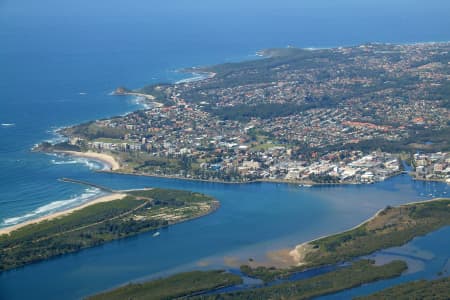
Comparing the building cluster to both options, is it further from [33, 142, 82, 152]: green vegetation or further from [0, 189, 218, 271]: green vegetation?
[33, 142, 82, 152]: green vegetation

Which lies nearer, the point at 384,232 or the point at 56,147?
the point at 384,232

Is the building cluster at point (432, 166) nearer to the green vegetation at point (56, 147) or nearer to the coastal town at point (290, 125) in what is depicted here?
the coastal town at point (290, 125)

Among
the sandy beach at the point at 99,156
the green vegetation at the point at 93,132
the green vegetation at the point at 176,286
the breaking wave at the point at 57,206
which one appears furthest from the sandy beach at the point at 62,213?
the green vegetation at the point at 93,132

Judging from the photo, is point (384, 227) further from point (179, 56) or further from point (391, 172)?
point (179, 56)

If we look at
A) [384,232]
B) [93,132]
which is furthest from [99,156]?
[384,232]

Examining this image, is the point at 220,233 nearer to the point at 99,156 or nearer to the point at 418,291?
the point at 418,291

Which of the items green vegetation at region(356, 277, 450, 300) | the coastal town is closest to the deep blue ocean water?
the coastal town

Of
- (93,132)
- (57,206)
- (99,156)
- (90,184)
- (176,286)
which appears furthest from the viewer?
(93,132)
